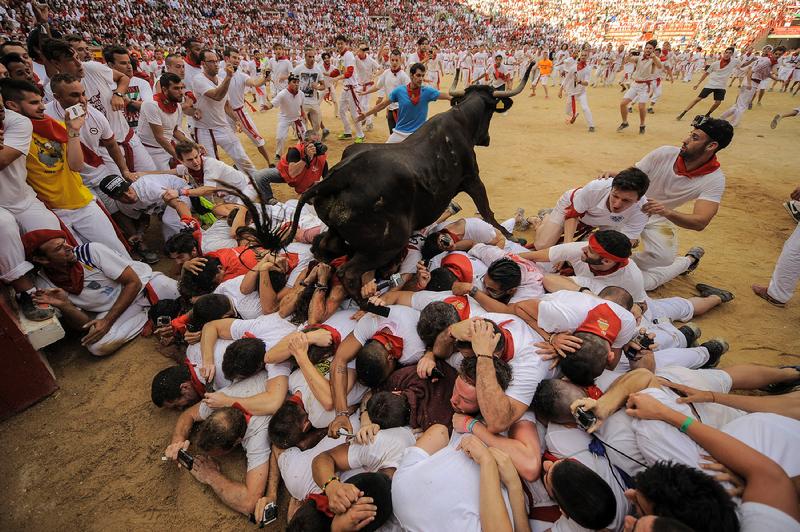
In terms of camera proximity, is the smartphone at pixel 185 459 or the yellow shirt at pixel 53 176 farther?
the yellow shirt at pixel 53 176

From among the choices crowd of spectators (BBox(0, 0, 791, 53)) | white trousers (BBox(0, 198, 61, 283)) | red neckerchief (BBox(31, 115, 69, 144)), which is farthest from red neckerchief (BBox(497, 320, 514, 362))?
crowd of spectators (BBox(0, 0, 791, 53))

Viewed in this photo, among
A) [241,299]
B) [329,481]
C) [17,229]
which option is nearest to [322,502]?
[329,481]

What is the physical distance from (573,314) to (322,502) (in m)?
1.98

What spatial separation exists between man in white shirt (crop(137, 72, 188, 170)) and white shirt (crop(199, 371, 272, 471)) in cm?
418

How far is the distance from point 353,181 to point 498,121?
1023cm

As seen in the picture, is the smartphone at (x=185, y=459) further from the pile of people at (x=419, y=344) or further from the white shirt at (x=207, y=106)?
the white shirt at (x=207, y=106)

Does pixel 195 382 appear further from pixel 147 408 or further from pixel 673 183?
pixel 673 183

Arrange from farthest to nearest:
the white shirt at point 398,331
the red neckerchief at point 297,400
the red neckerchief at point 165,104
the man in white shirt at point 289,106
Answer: the man in white shirt at point 289,106, the red neckerchief at point 165,104, the white shirt at point 398,331, the red neckerchief at point 297,400

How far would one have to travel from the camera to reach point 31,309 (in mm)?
3146

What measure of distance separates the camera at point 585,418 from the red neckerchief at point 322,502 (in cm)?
146

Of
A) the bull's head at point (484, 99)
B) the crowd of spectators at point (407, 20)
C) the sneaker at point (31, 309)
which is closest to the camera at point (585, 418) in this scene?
the bull's head at point (484, 99)

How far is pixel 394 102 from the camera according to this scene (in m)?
5.88

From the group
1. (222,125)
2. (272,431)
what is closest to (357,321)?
(272,431)

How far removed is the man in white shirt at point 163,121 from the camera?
16.8ft
